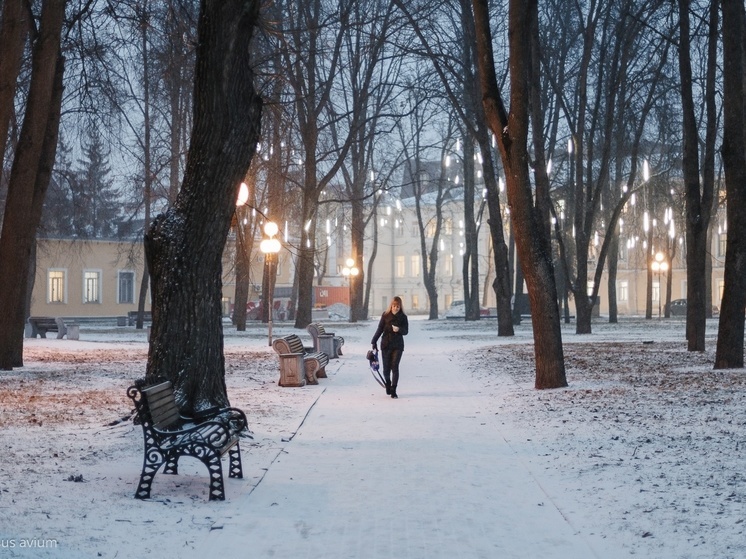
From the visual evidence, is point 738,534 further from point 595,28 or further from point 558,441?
point 595,28

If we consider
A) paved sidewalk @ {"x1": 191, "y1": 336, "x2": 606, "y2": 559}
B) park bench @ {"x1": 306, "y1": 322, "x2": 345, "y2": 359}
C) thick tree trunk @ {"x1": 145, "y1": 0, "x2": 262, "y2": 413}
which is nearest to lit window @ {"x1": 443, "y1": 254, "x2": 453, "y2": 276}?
park bench @ {"x1": 306, "y1": 322, "x2": 345, "y2": 359}

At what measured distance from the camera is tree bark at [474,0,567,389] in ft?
52.2

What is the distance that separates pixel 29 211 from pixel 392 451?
11.3m

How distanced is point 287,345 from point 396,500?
9684mm

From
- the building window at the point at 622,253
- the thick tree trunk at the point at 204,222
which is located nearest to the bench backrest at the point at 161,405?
the thick tree trunk at the point at 204,222

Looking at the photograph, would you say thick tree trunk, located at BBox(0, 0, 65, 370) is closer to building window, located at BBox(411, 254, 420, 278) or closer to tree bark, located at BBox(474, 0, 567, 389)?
tree bark, located at BBox(474, 0, 567, 389)

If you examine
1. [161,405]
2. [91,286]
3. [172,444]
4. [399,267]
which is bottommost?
[172,444]

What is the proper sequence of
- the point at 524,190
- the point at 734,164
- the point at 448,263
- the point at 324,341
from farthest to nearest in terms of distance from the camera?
the point at 448,263, the point at 324,341, the point at 734,164, the point at 524,190

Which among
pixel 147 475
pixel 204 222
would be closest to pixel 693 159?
pixel 204 222

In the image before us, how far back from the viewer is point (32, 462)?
29.2ft

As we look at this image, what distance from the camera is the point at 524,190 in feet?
52.5

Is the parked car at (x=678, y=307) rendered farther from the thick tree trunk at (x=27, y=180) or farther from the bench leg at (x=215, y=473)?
the bench leg at (x=215, y=473)

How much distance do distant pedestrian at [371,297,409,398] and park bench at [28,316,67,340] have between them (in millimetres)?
22669

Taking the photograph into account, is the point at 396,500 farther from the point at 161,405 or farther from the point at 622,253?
the point at 622,253
